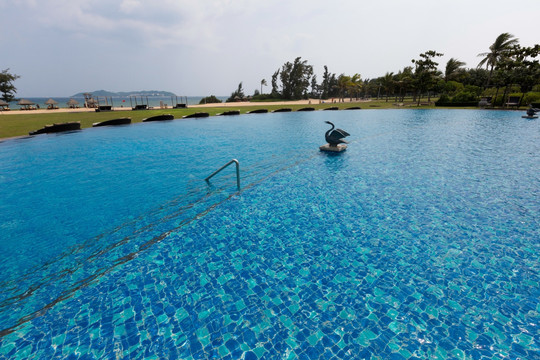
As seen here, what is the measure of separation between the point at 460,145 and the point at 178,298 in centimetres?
1803

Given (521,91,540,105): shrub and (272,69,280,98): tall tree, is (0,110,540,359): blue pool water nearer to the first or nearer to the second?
(521,91,540,105): shrub

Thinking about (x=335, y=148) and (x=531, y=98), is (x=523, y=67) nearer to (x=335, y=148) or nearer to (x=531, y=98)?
(x=531, y=98)

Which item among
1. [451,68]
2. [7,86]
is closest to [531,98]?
[451,68]

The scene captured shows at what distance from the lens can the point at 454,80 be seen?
60000mm

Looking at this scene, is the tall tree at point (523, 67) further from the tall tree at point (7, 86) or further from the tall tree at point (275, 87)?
the tall tree at point (7, 86)

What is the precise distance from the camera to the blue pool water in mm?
3836

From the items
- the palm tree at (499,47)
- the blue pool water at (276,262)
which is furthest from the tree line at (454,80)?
the blue pool water at (276,262)

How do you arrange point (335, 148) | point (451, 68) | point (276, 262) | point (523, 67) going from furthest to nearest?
point (451, 68), point (523, 67), point (335, 148), point (276, 262)

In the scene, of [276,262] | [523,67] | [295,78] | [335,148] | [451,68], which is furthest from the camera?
[295,78]

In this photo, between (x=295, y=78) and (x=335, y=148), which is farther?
(x=295, y=78)

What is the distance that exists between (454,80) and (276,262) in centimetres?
7504

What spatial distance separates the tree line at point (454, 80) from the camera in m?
31.4

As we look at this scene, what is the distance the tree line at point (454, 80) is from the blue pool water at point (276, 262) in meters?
29.5

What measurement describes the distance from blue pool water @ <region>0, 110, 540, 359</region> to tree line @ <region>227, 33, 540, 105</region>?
29.5 metres
